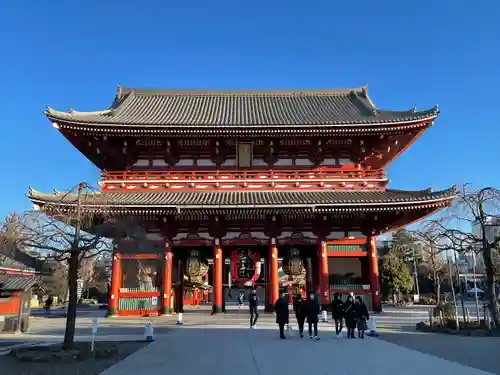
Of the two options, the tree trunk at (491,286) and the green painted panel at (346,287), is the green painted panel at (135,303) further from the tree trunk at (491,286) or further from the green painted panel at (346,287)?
the tree trunk at (491,286)

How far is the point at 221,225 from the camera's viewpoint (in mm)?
25312

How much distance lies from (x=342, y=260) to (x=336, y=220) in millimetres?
2684

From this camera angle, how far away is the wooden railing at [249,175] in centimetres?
2569

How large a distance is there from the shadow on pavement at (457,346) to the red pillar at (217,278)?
10.7 m

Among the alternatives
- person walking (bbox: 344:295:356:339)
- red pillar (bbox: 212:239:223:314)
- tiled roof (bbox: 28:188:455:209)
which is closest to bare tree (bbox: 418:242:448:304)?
tiled roof (bbox: 28:188:455:209)

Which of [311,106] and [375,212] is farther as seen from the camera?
[311,106]

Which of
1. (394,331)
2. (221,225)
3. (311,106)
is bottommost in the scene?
(394,331)

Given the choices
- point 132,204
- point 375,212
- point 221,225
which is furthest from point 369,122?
point 132,204

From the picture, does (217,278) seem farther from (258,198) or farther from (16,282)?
(16,282)

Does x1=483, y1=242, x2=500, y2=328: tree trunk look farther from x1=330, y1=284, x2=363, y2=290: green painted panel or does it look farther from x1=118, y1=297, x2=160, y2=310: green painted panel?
x1=118, y1=297, x2=160, y2=310: green painted panel

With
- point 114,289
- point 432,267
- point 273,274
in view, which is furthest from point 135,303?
point 432,267

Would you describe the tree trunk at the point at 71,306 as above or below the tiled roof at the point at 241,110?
below

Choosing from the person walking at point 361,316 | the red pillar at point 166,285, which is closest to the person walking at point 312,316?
the person walking at point 361,316

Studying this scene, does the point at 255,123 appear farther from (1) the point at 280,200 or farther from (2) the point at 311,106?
(2) the point at 311,106
